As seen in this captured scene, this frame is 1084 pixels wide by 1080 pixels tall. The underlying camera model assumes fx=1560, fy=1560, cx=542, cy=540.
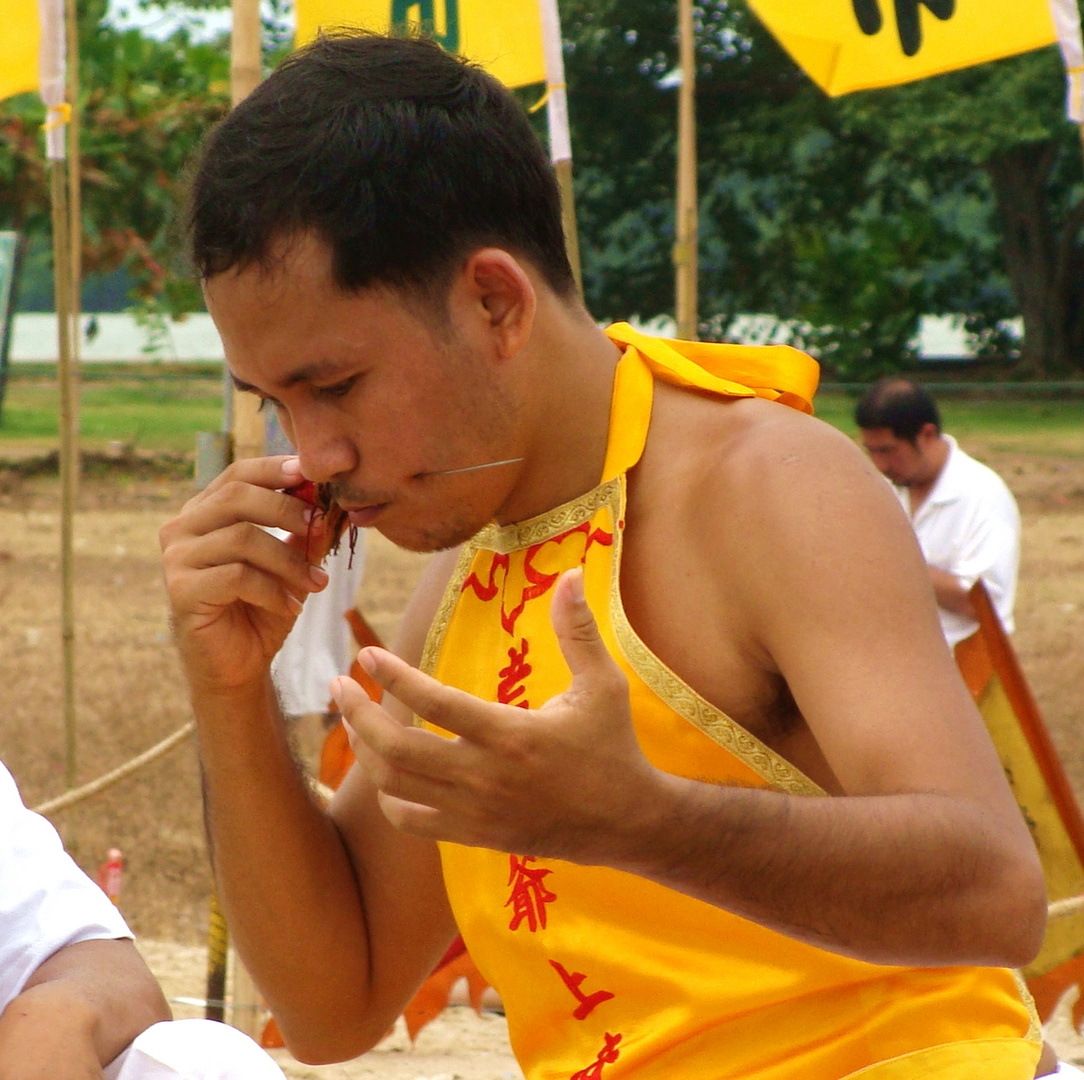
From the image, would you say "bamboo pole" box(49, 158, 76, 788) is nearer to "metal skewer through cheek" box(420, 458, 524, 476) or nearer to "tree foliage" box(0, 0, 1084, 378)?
"metal skewer through cheek" box(420, 458, 524, 476)

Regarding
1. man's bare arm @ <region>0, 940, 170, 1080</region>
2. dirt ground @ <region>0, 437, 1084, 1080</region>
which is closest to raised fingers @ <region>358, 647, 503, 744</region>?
man's bare arm @ <region>0, 940, 170, 1080</region>

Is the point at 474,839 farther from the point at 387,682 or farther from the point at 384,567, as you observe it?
the point at 384,567

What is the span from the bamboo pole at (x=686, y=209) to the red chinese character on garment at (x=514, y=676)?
12.9ft

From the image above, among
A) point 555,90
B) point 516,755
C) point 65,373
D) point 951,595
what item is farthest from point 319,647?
point 516,755

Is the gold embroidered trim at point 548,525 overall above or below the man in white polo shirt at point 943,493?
above

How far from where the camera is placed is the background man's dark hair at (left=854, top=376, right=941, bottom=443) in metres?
5.37

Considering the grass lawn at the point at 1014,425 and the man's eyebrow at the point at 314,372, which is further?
the grass lawn at the point at 1014,425

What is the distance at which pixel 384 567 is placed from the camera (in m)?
11.1

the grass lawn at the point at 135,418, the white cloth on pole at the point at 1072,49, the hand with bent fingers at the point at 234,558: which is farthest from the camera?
the grass lawn at the point at 135,418

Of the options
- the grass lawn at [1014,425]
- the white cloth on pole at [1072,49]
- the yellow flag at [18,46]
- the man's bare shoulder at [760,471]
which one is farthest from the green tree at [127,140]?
the man's bare shoulder at [760,471]

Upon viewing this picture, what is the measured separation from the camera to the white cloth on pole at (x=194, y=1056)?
4.27ft

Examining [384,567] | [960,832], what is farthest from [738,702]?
[384,567]

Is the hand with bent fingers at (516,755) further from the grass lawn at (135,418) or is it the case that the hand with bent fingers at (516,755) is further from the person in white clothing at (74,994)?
the grass lawn at (135,418)

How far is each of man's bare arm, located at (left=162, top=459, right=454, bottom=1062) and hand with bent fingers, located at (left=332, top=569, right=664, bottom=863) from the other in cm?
51
